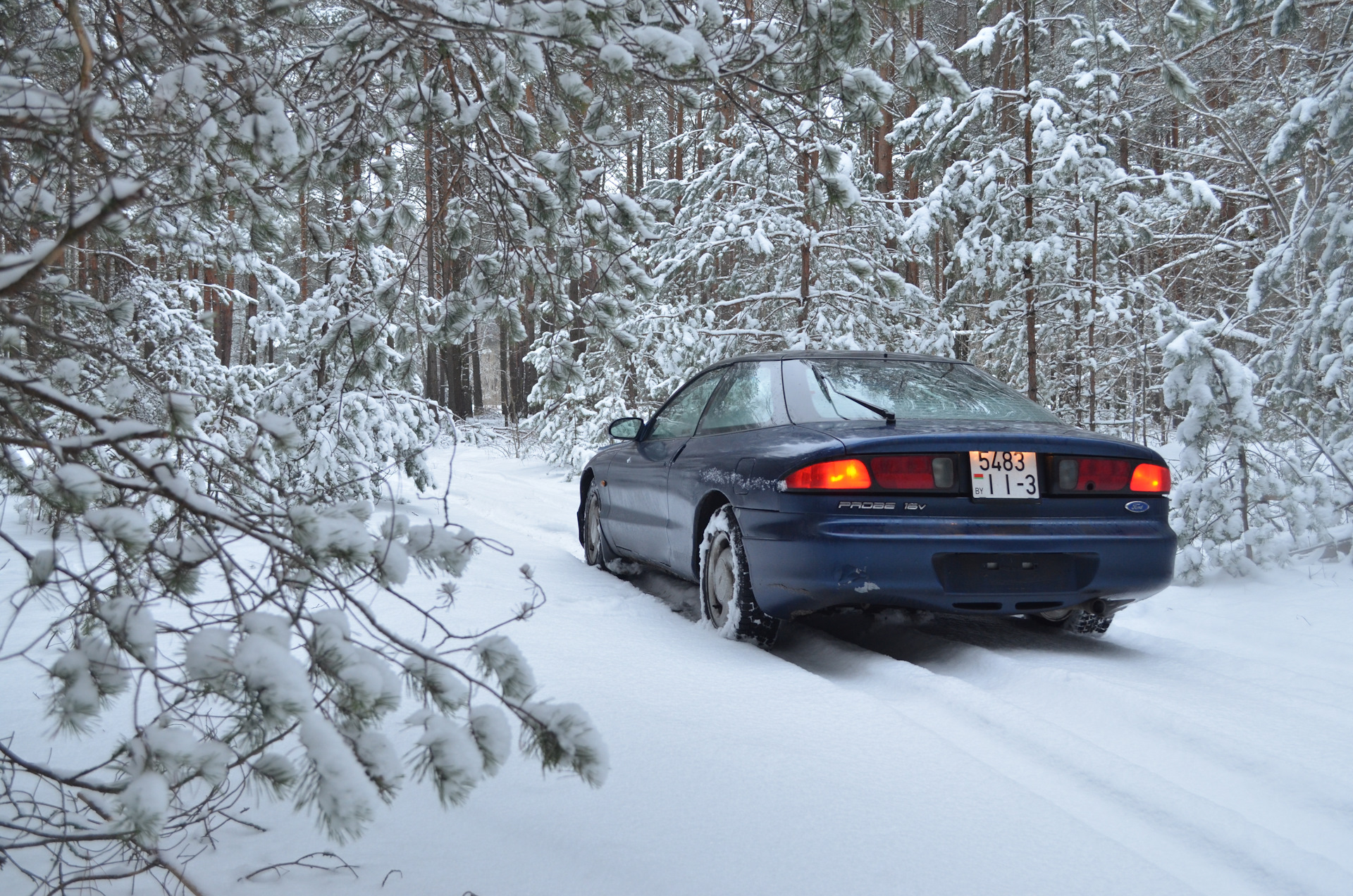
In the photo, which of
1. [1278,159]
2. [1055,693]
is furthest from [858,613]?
[1278,159]

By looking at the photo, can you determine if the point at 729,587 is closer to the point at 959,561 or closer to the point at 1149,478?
the point at 959,561

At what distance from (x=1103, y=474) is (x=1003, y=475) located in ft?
1.59

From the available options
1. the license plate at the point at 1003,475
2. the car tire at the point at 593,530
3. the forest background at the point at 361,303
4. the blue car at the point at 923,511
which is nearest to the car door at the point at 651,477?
the car tire at the point at 593,530

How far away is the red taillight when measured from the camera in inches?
158

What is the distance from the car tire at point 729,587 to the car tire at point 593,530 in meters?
1.86

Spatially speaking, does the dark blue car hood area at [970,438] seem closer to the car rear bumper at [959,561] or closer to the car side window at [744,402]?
the car rear bumper at [959,561]

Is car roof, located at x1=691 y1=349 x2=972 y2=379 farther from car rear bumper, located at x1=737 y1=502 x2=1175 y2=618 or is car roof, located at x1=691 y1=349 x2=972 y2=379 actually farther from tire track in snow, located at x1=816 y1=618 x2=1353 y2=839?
tire track in snow, located at x1=816 y1=618 x2=1353 y2=839

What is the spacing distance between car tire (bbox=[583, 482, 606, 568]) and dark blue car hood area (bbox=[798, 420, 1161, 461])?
2.71 metres

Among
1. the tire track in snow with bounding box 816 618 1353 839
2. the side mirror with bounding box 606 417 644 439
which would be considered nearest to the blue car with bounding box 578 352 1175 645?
the tire track in snow with bounding box 816 618 1353 839

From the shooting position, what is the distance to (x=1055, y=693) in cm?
347

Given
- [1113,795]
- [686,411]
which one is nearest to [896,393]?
[686,411]

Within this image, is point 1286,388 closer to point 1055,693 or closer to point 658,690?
point 1055,693

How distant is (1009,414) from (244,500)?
3.45 meters

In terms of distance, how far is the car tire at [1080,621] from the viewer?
4.53 metres
